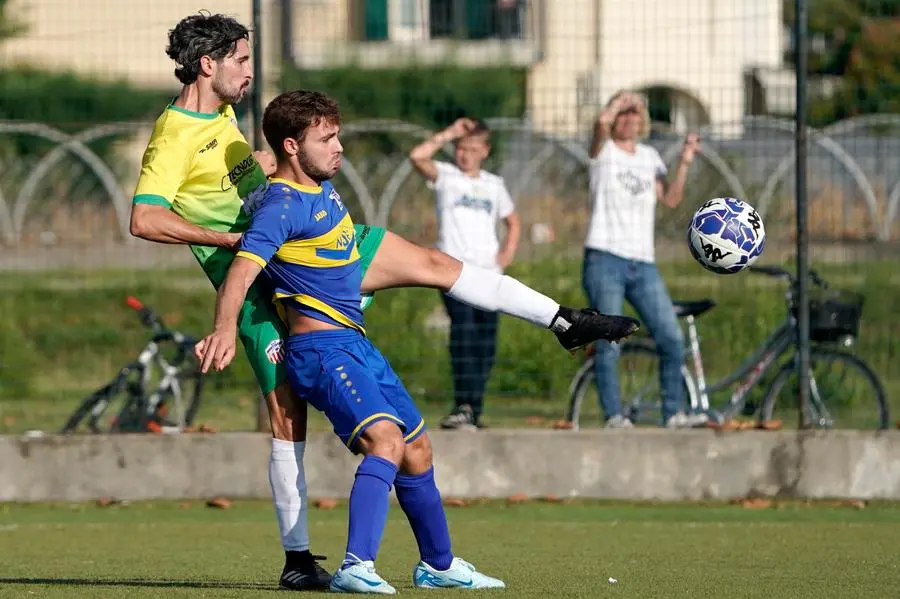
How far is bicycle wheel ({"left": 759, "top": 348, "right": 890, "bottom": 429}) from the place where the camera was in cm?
1066

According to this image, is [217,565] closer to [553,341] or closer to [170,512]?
[170,512]

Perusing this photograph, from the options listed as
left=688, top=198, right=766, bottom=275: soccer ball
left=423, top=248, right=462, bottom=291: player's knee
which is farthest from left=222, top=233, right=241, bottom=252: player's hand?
left=688, top=198, right=766, bottom=275: soccer ball

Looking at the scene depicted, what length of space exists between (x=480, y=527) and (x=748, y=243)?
228cm

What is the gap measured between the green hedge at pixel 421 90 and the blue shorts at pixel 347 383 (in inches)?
202

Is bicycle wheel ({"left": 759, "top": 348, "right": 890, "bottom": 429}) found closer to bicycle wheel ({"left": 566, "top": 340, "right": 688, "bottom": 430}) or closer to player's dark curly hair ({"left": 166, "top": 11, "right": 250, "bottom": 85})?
bicycle wheel ({"left": 566, "top": 340, "right": 688, "bottom": 430})

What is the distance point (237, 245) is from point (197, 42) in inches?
31.9

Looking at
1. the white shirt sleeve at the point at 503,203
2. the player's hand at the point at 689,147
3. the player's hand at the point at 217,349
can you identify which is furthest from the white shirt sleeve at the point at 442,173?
the player's hand at the point at 217,349

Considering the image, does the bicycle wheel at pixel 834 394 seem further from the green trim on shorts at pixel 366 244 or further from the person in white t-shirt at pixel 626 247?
the green trim on shorts at pixel 366 244

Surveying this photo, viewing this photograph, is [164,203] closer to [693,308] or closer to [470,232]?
[470,232]

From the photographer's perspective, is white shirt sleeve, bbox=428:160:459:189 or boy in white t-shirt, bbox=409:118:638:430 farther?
white shirt sleeve, bbox=428:160:459:189

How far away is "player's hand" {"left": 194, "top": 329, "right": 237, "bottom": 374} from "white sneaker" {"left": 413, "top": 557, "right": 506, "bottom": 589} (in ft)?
3.94

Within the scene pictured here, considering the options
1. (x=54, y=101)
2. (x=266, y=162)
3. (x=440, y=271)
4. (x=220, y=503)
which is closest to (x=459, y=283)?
(x=440, y=271)

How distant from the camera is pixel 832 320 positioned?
1062 cm

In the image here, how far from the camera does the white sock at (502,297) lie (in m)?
6.98
